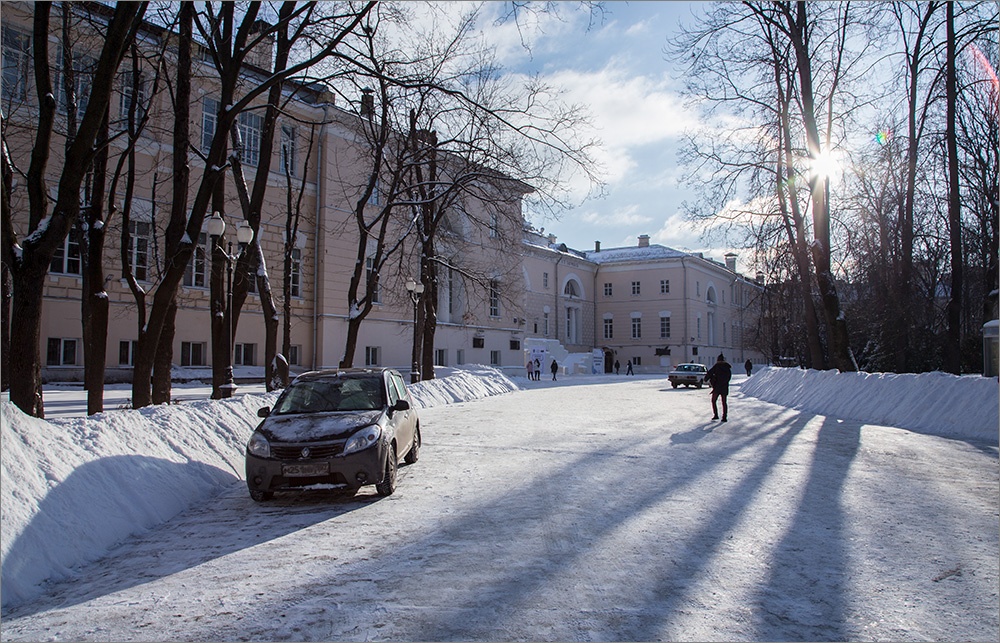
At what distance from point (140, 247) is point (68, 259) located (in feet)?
8.67

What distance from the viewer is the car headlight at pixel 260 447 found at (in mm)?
8375

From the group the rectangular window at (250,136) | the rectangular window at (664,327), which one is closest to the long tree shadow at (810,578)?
the rectangular window at (250,136)

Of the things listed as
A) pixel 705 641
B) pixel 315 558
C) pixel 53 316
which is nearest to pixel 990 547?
pixel 705 641

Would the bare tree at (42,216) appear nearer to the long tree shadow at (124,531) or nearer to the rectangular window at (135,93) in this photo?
the long tree shadow at (124,531)

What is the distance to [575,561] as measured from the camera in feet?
19.1

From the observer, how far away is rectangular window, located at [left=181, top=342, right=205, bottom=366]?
30.8 meters

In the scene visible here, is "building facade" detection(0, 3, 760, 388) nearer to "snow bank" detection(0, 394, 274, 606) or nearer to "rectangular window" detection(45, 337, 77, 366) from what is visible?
"rectangular window" detection(45, 337, 77, 366)

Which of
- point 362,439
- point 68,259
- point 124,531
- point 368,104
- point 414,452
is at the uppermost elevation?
point 368,104

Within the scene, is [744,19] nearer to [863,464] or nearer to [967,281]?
[967,281]

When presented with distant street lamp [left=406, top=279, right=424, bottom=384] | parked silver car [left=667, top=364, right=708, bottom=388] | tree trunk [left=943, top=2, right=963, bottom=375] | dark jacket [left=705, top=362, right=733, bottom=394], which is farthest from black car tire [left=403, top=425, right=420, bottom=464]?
parked silver car [left=667, top=364, right=708, bottom=388]

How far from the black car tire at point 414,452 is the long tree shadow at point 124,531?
6.84 feet

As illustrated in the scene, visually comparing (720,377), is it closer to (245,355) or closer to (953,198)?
(953,198)

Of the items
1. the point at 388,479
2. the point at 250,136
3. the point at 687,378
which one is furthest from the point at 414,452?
the point at 687,378

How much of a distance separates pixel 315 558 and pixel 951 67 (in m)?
23.9
